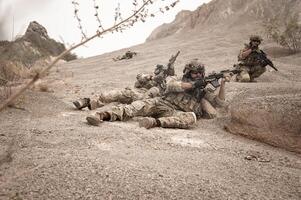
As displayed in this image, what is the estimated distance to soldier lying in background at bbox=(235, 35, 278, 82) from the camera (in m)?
7.27

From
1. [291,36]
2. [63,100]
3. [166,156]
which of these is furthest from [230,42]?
[166,156]

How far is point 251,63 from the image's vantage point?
7387mm

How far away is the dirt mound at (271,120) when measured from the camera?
374 centimetres

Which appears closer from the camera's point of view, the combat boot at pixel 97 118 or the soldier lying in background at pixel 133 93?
the combat boot at pixel 97 118

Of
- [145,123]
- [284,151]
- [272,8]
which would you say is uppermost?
[272,8]

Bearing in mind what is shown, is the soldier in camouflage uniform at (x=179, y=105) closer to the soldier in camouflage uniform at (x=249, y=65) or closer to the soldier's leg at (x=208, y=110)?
the soldier's leg at (x=208, y=110)

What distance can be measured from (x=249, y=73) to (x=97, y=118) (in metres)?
4.38

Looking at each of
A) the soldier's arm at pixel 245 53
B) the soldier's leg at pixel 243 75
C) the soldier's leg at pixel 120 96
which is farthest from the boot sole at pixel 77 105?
the soldier's arm at pixel 245 53

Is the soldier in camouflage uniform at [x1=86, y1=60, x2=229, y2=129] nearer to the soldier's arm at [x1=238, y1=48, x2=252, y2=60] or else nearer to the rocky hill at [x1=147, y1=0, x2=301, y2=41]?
the soldier's arm at [x1=238, y1=48, x2=252, y2=60]

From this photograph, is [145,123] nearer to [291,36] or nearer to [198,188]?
[198,188]

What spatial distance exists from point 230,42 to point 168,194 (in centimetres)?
1228

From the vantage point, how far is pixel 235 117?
442cm

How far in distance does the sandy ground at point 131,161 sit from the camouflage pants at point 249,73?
2.28 meters

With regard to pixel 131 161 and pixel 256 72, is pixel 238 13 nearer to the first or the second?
pixel 256 72
